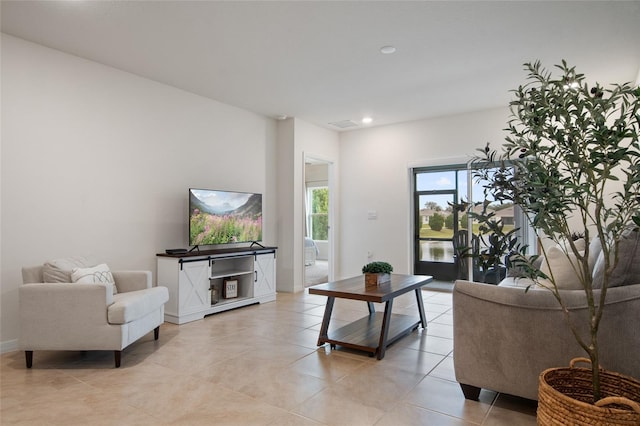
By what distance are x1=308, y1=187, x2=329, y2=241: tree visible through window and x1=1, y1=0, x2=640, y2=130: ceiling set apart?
223 inches

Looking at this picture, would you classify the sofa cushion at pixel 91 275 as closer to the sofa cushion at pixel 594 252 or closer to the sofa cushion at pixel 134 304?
the sofa cushion at pixel 134 304

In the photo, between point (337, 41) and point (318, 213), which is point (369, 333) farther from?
point (318, 213)

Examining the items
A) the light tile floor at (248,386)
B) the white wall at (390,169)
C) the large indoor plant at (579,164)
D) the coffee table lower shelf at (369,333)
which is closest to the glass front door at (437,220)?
the white wall at (390,169)

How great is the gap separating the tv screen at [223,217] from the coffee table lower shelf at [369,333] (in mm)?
2047

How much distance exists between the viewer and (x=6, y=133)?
334cm

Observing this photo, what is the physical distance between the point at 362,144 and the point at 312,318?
3605 millimetres

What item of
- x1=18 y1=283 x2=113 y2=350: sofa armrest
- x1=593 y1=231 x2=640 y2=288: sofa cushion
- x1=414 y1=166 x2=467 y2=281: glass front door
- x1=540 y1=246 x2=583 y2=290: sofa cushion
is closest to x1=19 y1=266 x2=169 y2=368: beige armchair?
x1=18 y1=283 x2=113 y2=350: sofa armrest

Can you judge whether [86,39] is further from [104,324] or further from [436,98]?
[436,98]

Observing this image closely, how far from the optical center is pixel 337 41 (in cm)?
351

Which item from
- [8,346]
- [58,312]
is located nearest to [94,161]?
[58,312]

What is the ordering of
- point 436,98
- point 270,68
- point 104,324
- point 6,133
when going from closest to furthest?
1. point 104,324
2. point 6,133
3. point 270,68
4. point 436,98

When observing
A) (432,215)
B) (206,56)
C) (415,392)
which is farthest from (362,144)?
(415,392)

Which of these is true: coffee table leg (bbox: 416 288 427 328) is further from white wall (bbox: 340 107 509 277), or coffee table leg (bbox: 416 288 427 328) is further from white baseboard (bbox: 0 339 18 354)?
white baseboard (bbox: 0 339 18 354)

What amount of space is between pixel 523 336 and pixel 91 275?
3.28m
